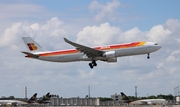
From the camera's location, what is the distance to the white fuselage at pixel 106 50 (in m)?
80.3

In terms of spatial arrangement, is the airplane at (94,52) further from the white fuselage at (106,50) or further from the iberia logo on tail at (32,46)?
the iberia logo on tail at (32,46)

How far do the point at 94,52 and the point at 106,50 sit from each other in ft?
8.54

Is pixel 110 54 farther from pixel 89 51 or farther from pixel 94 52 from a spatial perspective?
pixel 89 51

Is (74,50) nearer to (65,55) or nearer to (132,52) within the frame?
(65,55)

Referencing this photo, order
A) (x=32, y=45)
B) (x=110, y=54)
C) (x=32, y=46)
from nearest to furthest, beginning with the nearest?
(x=110, y=54) → (x=32, y=46) → (x=32, y=45)

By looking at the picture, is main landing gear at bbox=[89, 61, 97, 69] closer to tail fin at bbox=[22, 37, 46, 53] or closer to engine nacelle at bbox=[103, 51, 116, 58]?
engine nacelle at bbox=[103, 51, 116, 58]

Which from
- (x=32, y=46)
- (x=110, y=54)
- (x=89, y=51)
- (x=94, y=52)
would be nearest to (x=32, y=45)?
(x=32, y=46)

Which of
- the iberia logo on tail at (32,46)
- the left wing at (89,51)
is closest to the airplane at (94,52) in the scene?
the left wing at (89,51)

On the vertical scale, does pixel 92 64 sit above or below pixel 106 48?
below

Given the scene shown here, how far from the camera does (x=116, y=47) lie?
81.8 m

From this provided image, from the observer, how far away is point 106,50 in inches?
3319

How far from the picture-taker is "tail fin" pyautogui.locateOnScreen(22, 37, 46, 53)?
92.0 meters

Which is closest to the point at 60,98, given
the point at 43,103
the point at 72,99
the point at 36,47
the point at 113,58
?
the point at 72,99

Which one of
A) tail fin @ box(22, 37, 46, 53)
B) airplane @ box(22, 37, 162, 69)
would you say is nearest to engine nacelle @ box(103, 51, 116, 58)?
airplane @ box(22, 37, 162, 69)
